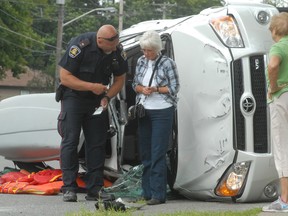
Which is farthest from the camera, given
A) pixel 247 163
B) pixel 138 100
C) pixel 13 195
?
pixel 13 195

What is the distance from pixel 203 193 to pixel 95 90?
4.73 feet

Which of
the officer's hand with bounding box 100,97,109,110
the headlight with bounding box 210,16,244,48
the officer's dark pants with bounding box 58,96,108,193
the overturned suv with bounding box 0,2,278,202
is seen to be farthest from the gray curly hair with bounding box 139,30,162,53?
the officer's dark pants with bounding box 58,96,108,193

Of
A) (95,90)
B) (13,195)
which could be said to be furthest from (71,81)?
(13,195)

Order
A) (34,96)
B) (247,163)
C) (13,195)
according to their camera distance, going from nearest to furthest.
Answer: (247,163)
(13,195)
(34,96)

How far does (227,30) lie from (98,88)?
1.36 m

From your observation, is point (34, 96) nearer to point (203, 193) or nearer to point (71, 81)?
point (71, 81)

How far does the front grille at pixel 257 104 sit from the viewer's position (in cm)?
755

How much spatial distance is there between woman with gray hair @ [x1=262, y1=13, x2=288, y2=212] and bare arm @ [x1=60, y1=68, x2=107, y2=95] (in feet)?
5.98

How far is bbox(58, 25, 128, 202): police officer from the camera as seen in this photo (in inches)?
310

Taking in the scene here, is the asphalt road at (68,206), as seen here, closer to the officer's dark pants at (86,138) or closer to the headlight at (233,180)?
the headlight at (233,180)

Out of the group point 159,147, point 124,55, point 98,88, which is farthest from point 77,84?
point 159,147

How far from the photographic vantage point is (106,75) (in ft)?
26.7

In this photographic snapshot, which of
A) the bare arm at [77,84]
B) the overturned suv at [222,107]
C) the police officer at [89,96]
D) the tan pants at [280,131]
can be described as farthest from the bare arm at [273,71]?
the bare arm at [77,84]

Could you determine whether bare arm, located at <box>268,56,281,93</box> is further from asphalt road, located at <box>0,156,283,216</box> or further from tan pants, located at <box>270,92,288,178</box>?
asphalt road, located at <box>0,156,283,216</box>
